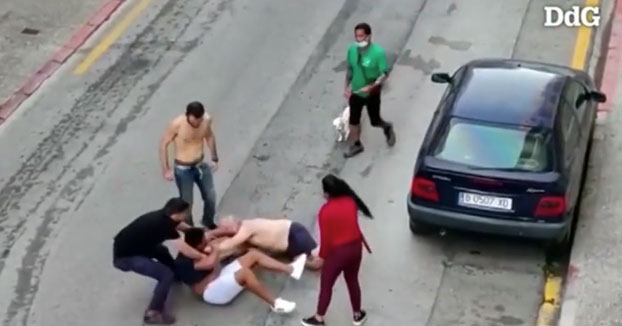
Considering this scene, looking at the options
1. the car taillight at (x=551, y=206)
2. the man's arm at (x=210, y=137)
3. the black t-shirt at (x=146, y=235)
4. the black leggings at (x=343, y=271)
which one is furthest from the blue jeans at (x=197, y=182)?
the car taillight at (x=551, y=206)

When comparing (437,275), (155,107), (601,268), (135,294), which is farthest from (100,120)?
(601,268)

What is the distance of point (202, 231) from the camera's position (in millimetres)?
12375

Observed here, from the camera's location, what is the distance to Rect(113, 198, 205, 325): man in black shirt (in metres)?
12.0

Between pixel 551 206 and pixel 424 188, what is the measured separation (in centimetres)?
125

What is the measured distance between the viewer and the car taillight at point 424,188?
42.4ft

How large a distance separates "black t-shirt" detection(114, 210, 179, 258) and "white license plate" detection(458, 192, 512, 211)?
2.84m

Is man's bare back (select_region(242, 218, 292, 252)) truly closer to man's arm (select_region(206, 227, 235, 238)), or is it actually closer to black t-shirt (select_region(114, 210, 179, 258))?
man's arm (select_region(206, 227, 235, 238))

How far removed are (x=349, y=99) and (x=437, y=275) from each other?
9.06 ft

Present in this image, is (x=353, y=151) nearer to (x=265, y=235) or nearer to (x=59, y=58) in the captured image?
(x=265, y=235)

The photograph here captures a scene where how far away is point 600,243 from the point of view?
13414 mm

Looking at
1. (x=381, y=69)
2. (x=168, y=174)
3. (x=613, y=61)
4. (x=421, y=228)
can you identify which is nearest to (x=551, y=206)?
(x=421, y=228)

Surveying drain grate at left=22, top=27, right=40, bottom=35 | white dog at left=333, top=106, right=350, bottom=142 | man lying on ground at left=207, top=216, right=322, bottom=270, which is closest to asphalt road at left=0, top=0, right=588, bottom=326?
white dog at left=333, top=106, right=350, bottom=142

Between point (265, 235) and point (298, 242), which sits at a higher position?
point (265, 235)

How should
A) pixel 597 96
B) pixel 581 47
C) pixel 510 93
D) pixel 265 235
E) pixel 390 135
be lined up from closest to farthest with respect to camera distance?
pixel 265 235 < pixel 510 93 < pixel 597 96 < pixel 390 135 < pixel 581 47
